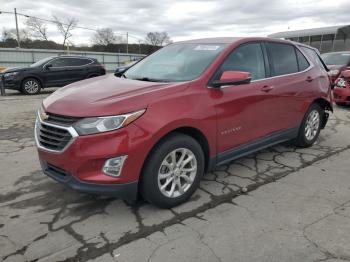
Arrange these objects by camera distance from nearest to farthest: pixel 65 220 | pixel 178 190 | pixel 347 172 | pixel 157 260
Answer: pixel 157 260 → pixel 65 220 → pixel 178 190 → pixel 347 172

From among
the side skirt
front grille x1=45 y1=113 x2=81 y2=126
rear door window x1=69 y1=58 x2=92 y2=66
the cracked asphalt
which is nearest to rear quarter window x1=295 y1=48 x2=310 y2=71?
the side skirt

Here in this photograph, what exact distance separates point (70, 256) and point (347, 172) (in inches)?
143

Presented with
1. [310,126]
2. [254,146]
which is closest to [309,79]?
[310,126]

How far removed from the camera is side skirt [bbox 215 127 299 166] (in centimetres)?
411

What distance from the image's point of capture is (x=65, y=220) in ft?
11.2

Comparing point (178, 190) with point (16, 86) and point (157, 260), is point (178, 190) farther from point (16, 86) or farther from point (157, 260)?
point (16, 86)

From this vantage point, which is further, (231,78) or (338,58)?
(338,58)

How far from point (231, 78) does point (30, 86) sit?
37.7 feet

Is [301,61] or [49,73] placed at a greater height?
[301,61]

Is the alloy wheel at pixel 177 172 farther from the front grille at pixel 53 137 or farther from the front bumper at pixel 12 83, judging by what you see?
the front bumper at pixel 12 83

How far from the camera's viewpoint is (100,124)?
3.10m

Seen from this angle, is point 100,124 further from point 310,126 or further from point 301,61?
point 310,126

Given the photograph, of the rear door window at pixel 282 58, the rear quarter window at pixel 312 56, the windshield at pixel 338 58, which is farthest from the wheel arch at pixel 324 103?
the windshield at pixel 338 58

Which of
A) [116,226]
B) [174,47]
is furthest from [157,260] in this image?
[174,47]
